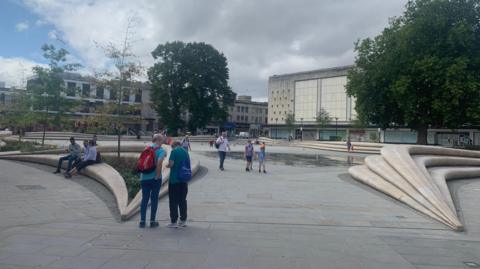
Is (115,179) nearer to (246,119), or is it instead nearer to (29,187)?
(29,187)

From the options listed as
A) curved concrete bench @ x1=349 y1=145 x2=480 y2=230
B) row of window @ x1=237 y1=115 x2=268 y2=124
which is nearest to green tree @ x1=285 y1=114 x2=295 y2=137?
row of window @ x1=237 y1=115 x2=268 y2=124

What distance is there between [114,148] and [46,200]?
7.59 m

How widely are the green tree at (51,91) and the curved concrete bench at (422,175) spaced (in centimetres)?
1608

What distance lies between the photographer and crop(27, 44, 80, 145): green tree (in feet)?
64.3

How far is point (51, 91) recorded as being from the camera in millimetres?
19656

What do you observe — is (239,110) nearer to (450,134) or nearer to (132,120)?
(450,134)

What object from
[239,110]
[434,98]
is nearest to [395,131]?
[434,98]

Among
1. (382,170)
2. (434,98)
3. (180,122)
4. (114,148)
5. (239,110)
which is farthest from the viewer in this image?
(239,110)

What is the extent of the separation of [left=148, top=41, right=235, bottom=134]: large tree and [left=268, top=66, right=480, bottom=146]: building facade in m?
26.9

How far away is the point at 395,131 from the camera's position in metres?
60.8

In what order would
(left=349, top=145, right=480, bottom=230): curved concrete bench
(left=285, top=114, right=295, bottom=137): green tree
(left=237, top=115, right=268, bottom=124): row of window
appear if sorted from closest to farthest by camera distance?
(left=349, top=145, right=480, bottom=230): curved concrete bench
(left=285, top=114, right=295, bottom=137): green tree
(left=237, top=115, right=268, bottom=124): row of window

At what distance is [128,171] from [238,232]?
6518 millimetres

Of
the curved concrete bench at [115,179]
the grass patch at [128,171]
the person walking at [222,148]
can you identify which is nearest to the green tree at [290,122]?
the person walking at [222,148]

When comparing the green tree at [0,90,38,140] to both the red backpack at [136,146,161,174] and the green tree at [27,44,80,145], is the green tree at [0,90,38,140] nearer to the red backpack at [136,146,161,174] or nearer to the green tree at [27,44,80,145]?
the green tree at [27,44,80,145]
